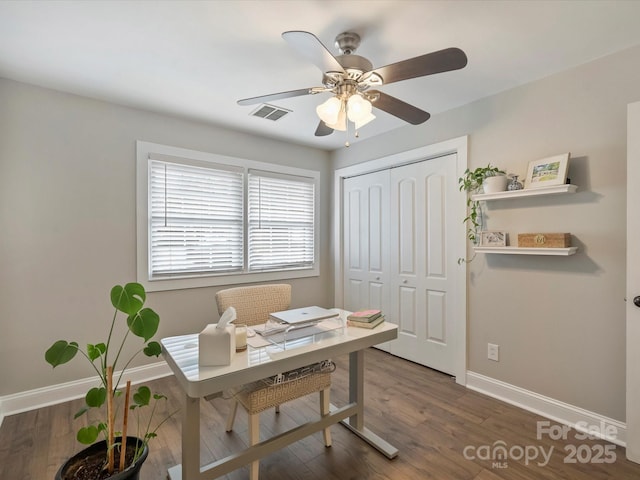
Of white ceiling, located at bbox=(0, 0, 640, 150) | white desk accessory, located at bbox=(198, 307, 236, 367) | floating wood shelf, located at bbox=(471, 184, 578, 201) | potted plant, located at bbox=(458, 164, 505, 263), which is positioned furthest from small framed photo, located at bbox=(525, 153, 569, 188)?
white desk accessory, located at bbox=(198, 307, 236, 367)

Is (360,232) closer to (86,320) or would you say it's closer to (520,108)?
(520,108)

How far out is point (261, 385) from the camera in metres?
1.68

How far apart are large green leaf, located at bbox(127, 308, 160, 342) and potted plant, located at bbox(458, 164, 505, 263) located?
2.40 m

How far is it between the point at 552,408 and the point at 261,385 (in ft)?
6.90

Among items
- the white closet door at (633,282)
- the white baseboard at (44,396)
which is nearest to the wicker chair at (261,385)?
the white baseboard at (44,396)

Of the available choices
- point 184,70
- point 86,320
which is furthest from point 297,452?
point 184,70

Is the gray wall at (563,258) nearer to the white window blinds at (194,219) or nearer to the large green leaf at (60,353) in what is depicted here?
the white window blinds at (194,219)

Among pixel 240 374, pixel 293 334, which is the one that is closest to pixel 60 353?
pixel 240 374

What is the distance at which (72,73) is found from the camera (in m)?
2.21

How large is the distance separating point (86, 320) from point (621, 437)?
3.91 metres

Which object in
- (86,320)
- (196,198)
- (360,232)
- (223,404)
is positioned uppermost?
(196,198)

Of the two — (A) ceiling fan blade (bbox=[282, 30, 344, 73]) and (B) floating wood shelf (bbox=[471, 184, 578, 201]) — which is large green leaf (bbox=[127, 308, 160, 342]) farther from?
(B) floating wood shelf (bbox=[471, 184, 578, 201])

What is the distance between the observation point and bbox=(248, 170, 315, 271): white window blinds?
11.5 ft

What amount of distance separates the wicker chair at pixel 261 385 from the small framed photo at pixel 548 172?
1.96 metres
